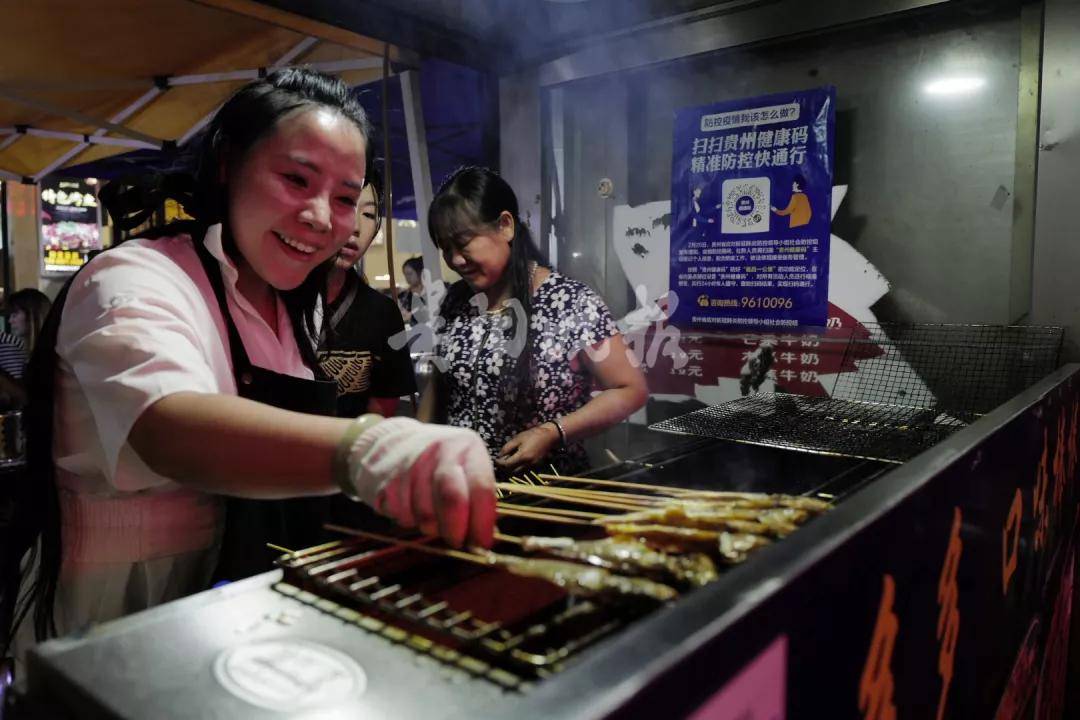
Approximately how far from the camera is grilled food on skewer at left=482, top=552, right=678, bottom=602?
3.00ft

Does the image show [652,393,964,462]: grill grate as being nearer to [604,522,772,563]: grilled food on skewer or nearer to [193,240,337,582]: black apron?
[604,522,772,563]: grilled food on skewer

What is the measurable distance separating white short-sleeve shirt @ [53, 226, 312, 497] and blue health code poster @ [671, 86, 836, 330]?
120 inches

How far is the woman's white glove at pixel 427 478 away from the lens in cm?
94

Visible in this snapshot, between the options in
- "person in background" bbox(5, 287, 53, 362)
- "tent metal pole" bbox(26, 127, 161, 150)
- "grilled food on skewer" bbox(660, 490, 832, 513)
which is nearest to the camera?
"grilled food on skewer" bbox(660, 490, 832, 513)

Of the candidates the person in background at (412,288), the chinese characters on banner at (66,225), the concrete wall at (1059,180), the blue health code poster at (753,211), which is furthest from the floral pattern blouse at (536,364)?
the chinese characters on banner at (66,225)

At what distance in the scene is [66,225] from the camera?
12758 millimetres

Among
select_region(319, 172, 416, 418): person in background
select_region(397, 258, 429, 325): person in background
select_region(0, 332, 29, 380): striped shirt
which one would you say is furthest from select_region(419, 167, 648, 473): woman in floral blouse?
select_region(0, 332, 29, 380): striped shirt

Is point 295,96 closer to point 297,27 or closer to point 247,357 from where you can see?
point 247,357

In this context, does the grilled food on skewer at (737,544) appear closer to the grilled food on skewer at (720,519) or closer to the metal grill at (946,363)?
the grilled food on skewer at (720,519)

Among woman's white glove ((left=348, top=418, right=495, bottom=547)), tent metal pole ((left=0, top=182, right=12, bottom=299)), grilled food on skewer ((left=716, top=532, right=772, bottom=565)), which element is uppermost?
tent metal pole ((left=0, top=182, right=12, bottom=299))

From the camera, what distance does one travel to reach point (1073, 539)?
313 centimetres

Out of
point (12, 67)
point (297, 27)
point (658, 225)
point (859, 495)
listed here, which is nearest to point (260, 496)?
point (859, 495)

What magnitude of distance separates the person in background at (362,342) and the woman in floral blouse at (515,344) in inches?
8.8

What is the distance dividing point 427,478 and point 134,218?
104cm
